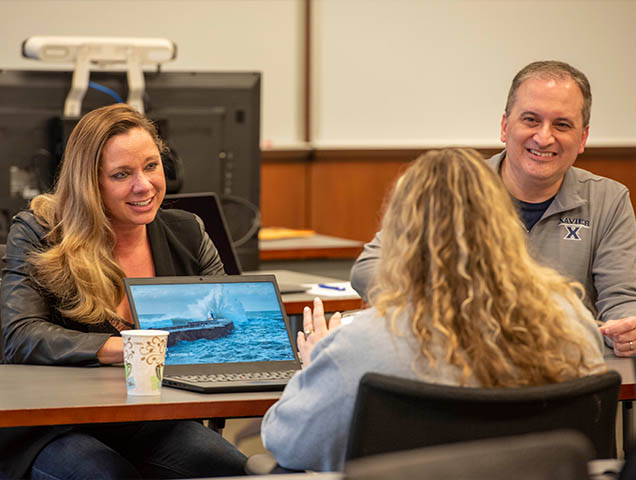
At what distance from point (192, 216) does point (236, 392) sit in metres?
0.84

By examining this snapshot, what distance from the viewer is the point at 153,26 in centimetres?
569

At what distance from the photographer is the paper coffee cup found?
5.39ft

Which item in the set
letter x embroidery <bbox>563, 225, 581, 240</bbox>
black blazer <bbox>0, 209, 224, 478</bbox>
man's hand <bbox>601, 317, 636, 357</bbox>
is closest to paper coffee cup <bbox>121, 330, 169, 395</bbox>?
black blazer <bbox>0, 209, 224, 478</bbox>

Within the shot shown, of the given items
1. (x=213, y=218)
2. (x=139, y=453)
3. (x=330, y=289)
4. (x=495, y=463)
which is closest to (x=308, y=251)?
(x=330, y=289)

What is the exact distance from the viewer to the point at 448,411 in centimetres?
122

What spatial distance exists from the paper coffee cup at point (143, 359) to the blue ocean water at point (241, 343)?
0.51 ft

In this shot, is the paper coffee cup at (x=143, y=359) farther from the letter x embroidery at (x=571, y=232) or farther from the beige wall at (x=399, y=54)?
the beige wall at (x=399, y=54)

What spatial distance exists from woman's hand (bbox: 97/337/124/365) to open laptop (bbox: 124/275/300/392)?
0.11 m

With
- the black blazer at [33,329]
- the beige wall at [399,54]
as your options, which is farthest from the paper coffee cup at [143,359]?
the beige wall at [399,54]

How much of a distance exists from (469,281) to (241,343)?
2.27 feet

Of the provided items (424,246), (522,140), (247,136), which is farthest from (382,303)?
(247,136)

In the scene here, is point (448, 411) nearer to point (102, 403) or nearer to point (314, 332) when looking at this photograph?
point (314, 332)

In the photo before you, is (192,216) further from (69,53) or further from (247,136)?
(69,53)

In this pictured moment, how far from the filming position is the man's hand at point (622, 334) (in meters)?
2.00
